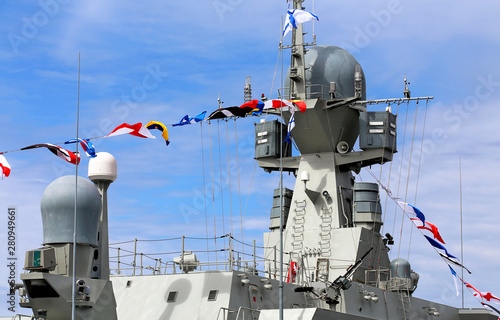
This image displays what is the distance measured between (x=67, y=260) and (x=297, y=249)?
30.3ft

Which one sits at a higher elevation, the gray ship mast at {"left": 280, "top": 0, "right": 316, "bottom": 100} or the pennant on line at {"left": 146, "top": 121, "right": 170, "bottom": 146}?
the gray ship mast at {"left": 280, "top": 0, "right": 316, "bottom": 100}

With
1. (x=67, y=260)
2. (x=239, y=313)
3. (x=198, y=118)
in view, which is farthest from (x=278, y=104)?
(x=67, y=260)

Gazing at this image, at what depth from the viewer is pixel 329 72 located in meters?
26.3

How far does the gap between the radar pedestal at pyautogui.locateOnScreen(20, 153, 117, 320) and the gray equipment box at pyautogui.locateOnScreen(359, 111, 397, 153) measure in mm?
10510

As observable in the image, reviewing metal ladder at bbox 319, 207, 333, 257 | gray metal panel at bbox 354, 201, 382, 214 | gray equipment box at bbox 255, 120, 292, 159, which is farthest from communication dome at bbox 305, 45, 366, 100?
metal ladder at bbox 319, 207, 333, 257

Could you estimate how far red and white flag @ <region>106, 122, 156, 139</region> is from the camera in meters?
19.1

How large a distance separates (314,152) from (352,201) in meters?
1.99

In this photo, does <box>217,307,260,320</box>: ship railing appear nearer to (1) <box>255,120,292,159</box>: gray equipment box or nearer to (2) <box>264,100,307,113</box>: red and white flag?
(2) <box>264,100,307,113</box>: red and white flag

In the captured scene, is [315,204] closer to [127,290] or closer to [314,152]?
[314,152]

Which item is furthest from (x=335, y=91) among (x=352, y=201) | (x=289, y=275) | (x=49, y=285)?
(x=49, y=285)

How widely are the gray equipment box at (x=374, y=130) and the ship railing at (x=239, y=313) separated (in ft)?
27.8

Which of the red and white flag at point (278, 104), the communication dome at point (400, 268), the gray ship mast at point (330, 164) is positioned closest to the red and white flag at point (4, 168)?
the red and white flag at point (278, 104)

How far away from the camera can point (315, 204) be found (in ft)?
82.7

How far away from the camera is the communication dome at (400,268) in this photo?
25.5 meters
